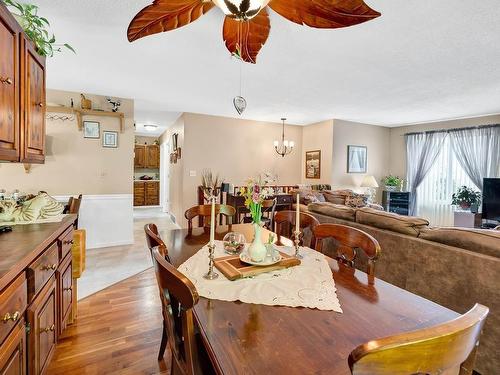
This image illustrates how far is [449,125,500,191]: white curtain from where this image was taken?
4977 mm

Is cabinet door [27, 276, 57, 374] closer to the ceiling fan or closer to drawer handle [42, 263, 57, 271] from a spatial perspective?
drawer handle [42, 263, 57, 271]

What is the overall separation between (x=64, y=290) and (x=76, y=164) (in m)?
2.96

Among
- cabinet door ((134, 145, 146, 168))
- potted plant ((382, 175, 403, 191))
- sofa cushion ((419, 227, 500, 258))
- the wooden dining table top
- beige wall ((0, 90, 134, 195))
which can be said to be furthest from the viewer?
cabinet door ((134, 145, 146, 168))

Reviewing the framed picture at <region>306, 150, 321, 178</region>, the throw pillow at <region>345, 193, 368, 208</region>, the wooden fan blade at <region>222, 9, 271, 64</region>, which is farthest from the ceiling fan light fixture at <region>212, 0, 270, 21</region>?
the framed picture at <region>306, 150, 321, 178</region>

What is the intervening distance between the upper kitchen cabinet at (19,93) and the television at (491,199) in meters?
6.42

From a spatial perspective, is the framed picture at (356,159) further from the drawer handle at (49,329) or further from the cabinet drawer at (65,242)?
the drawer handle at (49,329)

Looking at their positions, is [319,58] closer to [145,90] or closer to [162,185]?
[145,90]

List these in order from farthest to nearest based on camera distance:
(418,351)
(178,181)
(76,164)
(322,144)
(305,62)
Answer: (322,144)
(178,181)
(76,164)
(305,62)
(418,351)

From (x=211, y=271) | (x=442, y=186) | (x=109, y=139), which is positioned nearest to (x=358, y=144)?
(x=442, y=186)

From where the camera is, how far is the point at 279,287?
1.15 metres

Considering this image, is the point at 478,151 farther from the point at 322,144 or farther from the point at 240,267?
the point at 240,267

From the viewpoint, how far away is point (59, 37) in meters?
2.40

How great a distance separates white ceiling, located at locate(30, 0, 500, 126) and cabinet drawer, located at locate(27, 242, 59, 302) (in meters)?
1.75

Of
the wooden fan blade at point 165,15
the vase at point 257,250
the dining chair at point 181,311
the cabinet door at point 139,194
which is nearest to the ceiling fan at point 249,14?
the wooden fan blade at point 165,15
